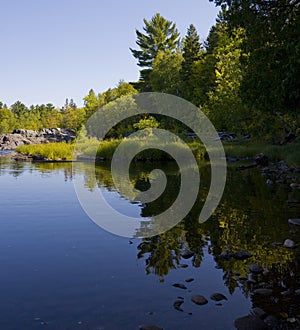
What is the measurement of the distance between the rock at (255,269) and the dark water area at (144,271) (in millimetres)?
76

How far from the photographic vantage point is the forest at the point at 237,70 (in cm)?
1363

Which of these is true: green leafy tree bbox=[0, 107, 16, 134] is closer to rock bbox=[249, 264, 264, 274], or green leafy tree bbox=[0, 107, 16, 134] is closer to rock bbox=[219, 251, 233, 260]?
A: rock bbox=[219, 251, 233, 260]

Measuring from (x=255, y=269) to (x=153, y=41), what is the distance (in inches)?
3048

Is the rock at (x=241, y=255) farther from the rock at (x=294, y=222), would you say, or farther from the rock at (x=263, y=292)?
the rock at (x=294, y=222)

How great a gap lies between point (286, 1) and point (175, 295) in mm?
12660

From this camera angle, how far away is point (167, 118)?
6241 centimetres

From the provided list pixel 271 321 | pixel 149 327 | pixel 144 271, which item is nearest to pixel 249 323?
pixel 271 321

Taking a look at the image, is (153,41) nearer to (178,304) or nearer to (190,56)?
(190,56)

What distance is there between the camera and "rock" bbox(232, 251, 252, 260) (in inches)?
298

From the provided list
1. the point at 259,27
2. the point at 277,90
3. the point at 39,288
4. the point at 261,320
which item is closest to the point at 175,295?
Answer: the point at 261,320

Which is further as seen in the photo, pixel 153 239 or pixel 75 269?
pixel 153 239

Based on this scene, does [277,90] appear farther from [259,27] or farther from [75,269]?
[75,269]

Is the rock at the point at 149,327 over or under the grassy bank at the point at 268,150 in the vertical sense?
under

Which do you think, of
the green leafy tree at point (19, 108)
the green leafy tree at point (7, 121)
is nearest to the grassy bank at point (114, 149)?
the green leafy tree at point (7, 121)
